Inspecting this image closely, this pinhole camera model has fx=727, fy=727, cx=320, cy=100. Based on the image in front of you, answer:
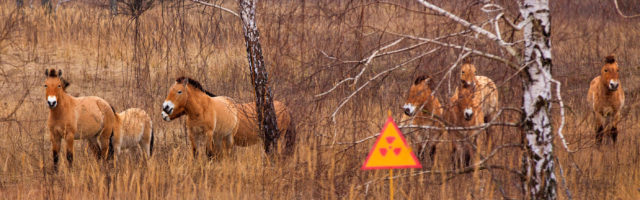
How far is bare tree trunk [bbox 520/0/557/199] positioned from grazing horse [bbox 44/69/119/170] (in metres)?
5.57

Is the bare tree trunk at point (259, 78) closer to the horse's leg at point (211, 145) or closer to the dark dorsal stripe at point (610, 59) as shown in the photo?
the horse's leg at point (211, 145)

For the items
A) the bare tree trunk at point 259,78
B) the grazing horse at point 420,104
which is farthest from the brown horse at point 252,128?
the grazing horse at point 420,104

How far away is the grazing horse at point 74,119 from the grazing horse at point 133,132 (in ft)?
0.41

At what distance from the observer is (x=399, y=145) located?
20.1 ft

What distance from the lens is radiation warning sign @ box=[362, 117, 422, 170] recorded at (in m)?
6.09

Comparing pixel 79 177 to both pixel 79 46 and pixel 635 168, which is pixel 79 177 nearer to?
pixel 635 168

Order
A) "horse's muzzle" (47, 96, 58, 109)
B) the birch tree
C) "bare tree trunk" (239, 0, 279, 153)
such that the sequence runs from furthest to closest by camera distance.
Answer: "bare tree trunk" (239, 0, 279, 153) < "horse's muzzle" (47, 96, 58, 109) < the birch tree

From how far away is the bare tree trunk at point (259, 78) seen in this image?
30.0 ft

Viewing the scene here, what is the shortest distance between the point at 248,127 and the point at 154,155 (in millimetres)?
1407

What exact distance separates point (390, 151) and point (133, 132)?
5237 millimetres

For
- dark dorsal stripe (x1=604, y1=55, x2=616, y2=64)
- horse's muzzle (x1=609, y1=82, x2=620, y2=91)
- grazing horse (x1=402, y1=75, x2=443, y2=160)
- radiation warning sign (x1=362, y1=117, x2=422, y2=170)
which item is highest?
dark dorsal stripe (x1=604, y1=55, x2=616, y2=64)

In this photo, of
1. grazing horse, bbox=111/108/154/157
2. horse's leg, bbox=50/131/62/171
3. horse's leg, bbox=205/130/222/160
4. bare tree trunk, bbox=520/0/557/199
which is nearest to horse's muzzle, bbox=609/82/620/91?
→ bare tree trunk, bbox=520/0/557/199

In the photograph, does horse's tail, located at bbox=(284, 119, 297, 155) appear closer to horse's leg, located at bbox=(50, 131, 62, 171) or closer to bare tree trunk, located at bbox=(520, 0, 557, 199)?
horse's leg, located at bbox=(50, 131, 62, 171)

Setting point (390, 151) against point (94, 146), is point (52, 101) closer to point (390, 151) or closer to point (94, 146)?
point (94, 146)
